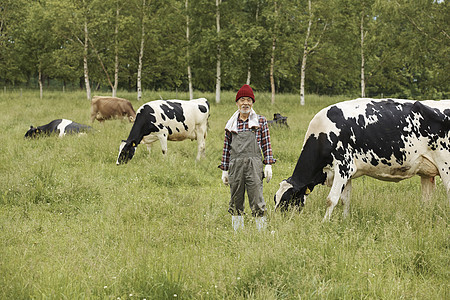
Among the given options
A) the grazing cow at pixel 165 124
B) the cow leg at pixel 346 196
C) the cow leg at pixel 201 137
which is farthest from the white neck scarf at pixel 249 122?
the cow leg at pixel 201 137

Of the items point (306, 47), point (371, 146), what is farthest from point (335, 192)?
point (306, 47)

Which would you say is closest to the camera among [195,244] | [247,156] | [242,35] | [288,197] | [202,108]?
[195,244]

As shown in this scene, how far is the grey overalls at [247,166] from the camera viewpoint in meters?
5.33

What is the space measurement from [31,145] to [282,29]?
18.9 m

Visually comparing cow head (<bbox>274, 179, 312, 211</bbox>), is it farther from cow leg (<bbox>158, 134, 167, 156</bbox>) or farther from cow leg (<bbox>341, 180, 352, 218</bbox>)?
cow leg (<bbox>158, 134, 167, 156</bbox>)

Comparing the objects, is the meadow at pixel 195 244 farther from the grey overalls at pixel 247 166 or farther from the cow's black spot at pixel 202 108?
the cow's black spot at pixel 202 108

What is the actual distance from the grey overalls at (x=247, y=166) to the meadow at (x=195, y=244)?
0.45 meters

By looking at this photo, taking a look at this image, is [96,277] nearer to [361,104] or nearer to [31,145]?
[361,104]

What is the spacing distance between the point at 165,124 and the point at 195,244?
7.05 meters

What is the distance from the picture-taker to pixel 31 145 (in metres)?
13.2

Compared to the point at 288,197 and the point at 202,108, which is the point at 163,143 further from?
the point at 288,197

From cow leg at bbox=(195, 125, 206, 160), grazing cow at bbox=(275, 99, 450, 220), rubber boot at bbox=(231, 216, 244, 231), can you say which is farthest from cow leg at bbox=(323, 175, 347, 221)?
cow leg at bbox=(195, 125, 206, 160)

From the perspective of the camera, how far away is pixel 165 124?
11.9 m

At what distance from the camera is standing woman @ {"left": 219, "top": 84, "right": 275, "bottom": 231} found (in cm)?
534
